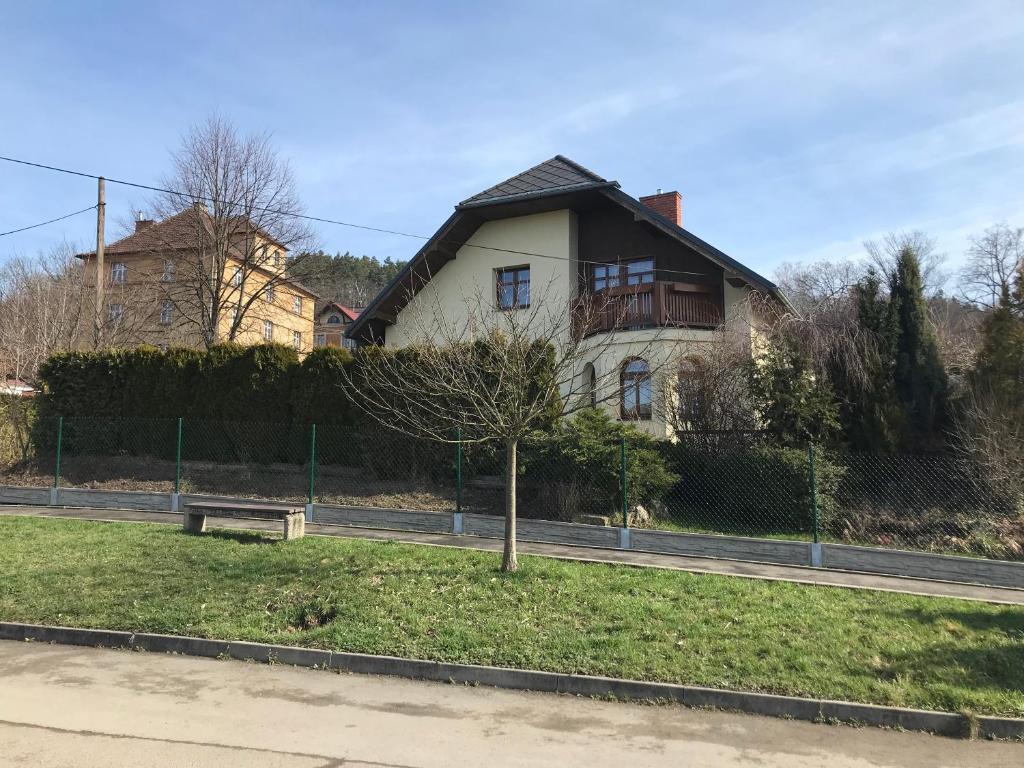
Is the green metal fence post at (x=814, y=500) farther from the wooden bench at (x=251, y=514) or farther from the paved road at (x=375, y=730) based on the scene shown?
the wooden bench at (x=251, y=514)

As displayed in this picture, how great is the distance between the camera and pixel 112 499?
13.4 m

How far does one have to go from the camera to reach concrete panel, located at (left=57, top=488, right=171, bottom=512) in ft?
43.2

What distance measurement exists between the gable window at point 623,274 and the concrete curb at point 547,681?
50.4 feet

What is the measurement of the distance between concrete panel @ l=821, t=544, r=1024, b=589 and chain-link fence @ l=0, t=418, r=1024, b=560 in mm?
540

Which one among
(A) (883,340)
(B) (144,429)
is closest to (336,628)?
(B) (144,429)

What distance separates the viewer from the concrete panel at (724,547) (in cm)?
962

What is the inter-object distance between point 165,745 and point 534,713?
2.56 metres

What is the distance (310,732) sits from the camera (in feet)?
15.1

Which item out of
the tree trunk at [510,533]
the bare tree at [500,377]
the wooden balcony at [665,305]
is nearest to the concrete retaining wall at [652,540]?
the bare tree at [500,377]

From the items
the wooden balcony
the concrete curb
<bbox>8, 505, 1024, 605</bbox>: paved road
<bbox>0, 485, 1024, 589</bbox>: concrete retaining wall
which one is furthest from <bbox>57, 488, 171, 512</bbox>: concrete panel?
the wooden balcony

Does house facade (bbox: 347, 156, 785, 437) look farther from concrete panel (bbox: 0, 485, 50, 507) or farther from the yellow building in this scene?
concrete panel (bbox: 0, 485, 50, 507)

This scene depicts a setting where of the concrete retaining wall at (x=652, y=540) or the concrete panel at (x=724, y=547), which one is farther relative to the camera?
the concrete panel at (x=724, y=547)

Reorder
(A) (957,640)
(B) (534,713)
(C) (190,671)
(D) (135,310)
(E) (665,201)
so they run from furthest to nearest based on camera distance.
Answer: (D) (135,310) → (E) (665,201) → (A) (957,640) → (C) (190,671) → (B) (534,713)

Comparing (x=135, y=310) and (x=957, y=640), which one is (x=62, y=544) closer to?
(x=957, y=640)
